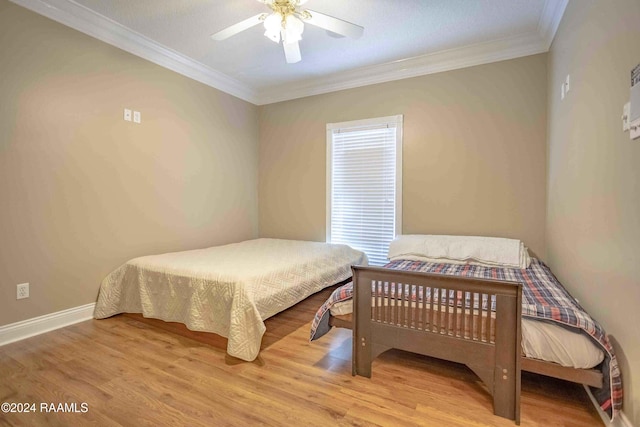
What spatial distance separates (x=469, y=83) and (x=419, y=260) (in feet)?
6.33

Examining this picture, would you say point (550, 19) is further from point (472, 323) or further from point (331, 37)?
point (472, 323)

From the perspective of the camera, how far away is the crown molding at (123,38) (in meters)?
2.41

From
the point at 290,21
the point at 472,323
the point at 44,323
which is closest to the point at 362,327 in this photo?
the point at 472,323

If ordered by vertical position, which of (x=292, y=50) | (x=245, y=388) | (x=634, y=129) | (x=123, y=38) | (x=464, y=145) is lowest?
(x=245, y=388)

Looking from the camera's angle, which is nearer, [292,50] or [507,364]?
[507,364]

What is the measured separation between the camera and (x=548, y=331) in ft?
4.98

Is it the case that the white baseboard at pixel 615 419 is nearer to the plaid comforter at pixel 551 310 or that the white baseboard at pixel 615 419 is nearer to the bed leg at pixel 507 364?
the plaid comforter at pixel 551 310

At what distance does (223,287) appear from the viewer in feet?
7.08

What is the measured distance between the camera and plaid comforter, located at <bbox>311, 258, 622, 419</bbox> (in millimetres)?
1361

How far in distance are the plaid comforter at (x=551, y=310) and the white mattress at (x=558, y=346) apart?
0.04m

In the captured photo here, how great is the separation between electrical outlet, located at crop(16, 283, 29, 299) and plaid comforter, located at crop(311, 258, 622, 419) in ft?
7.35

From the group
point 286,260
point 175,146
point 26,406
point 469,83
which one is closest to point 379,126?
point 469,83

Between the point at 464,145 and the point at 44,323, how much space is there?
162 inches

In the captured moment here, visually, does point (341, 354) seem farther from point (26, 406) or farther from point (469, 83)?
point (469, 83)
